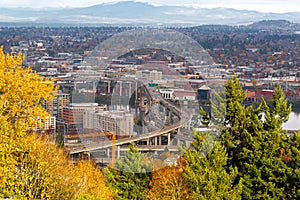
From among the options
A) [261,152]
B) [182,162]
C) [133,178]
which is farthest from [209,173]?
[133,178]

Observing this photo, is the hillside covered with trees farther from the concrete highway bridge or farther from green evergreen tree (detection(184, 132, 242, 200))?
the concrete highway bridge

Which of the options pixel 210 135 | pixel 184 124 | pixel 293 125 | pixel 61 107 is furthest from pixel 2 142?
pixel 293 125

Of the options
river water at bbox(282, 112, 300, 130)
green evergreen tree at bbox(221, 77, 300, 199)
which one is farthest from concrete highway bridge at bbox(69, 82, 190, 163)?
river water at bbox(282, 112, 300, 130)

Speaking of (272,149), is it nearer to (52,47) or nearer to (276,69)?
(276,69)

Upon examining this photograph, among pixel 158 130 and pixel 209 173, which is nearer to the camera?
pixel 209 173

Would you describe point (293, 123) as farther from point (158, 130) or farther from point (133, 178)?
point (133, 178)

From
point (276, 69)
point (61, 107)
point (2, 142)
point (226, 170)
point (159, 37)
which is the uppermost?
point (159, 37)

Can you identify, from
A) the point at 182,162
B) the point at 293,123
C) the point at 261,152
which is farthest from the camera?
the point at 293,123
